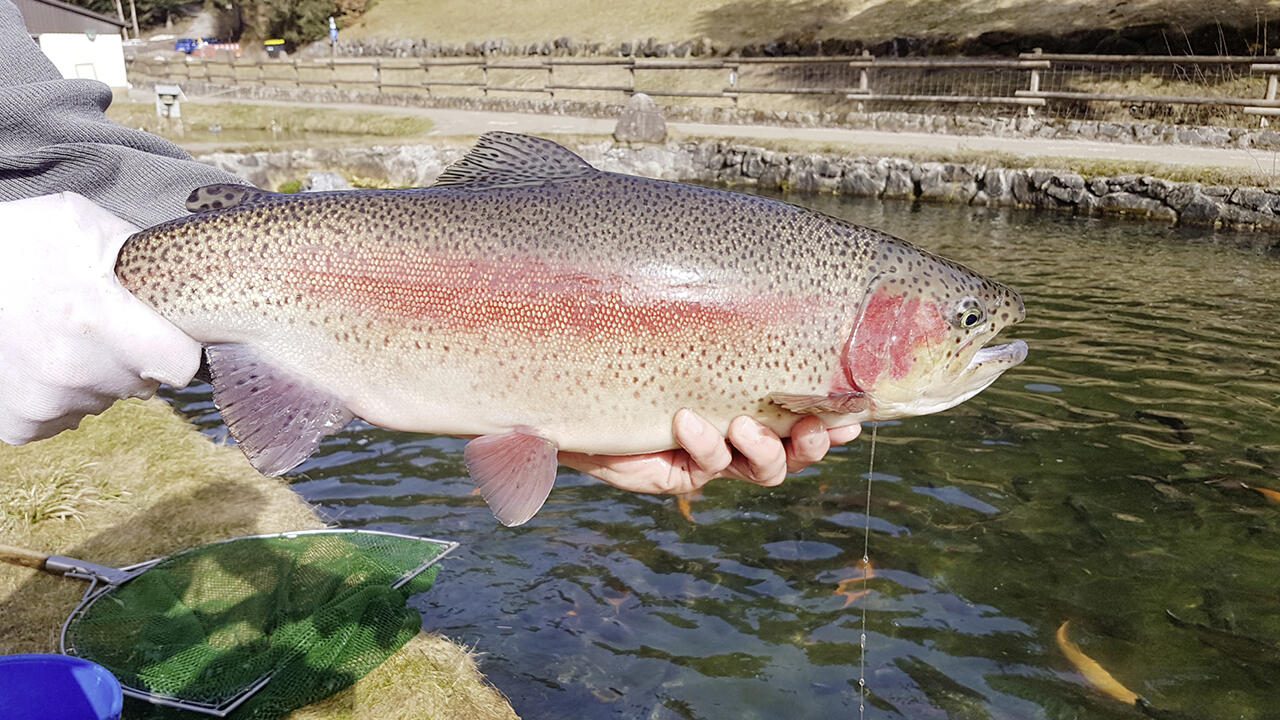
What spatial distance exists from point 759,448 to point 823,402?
0.33 metres

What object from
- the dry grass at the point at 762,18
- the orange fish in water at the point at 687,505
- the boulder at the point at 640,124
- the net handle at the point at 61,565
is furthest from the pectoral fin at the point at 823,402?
the dry grass at the point at 762,18

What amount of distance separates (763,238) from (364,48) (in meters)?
62.4

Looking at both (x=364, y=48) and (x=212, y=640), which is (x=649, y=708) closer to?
(x=212, y=640)

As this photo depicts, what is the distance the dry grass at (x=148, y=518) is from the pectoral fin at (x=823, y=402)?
8.66 ft

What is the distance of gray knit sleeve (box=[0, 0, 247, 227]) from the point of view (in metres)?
2.84

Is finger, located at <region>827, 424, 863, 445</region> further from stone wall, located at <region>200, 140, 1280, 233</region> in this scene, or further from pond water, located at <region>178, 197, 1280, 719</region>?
stone wall, located at <region>200, 140, 1280, 233</region>

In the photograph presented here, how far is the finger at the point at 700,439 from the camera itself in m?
2.94

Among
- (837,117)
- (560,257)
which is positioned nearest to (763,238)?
(560,257)

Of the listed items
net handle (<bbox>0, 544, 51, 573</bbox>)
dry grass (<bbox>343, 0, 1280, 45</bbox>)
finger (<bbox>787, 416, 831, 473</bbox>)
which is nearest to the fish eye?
finger (<bbox>787, 416, 831, 473</bbox>)

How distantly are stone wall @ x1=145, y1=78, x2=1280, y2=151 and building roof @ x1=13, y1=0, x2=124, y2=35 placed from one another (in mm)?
14340

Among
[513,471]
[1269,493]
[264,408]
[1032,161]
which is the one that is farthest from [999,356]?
[1032,161]

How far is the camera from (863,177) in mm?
22172

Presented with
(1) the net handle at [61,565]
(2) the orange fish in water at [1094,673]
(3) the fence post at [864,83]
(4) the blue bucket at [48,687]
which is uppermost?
(3) the fence post at [864,83]

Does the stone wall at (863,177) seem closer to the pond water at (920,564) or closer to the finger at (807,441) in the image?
the pond water at (920,564)
